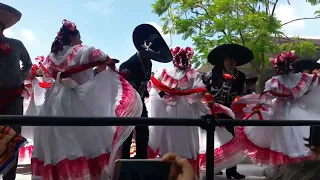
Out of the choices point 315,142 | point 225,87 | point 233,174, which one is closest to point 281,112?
point 225,87

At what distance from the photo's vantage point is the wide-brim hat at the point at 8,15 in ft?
13.0

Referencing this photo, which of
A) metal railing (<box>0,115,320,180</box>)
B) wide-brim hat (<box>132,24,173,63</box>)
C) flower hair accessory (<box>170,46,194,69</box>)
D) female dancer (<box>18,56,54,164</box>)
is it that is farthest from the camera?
flower hair accessory (<box>170,46,194,69</box>)

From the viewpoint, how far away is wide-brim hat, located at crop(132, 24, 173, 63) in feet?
15.5

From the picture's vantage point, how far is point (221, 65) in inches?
232

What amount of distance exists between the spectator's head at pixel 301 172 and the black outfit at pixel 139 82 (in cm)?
323

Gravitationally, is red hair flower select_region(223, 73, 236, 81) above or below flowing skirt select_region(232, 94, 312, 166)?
above

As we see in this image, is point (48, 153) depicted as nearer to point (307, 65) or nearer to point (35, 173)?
point (35, 173)

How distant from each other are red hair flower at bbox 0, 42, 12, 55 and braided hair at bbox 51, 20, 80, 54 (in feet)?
1.44

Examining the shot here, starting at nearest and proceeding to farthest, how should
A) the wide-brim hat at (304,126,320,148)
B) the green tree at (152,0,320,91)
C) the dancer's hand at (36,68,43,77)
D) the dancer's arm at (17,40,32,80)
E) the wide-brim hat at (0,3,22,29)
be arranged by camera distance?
1. the wide-brim hat at (304,126,320,148)
2. the wide-brim hat at (0,3,22,29)
3. the dancer's arm at (17,40,32,80)
4. the dancer's hand at (36,68,43,77)
5. the green tree at (152,0,320,91)

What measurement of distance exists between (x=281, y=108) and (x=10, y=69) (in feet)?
10.8

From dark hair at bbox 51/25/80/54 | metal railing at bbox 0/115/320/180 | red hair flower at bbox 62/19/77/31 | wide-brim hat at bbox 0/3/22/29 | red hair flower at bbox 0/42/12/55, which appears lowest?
metal railing at bbox 0/115/320/180

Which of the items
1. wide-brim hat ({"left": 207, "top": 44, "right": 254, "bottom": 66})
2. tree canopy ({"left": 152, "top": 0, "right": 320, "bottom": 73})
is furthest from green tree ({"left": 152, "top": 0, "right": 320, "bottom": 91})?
wide-brim hat ({"left": 207, "top": 44, "right": 254, "bottom": 66})

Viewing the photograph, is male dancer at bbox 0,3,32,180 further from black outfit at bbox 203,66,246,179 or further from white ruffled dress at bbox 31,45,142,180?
black outfit at bbox 203,66,246,179

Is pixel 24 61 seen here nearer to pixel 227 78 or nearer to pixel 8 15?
pixel 8 15
